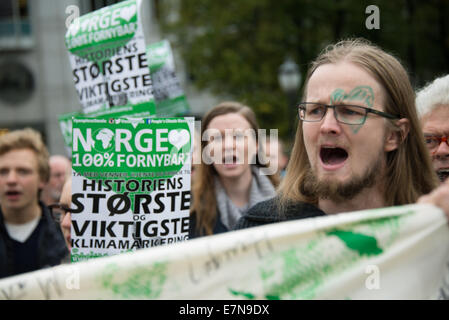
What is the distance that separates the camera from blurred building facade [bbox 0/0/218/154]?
2488 cm

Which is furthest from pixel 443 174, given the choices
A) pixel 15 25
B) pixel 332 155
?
pixel 15 25

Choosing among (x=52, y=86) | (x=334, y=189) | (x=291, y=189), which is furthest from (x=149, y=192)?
(x=52, y=86)

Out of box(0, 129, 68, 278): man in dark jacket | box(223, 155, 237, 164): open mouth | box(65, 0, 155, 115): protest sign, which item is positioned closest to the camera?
box(65, 0, 155, 115): protest sign

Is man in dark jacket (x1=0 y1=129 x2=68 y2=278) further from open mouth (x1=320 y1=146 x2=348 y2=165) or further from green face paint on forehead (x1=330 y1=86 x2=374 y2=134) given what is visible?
green face paint on forehead (x1=330 y1=86 x2=374 y2=134)

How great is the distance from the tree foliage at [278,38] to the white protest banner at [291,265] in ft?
43.4

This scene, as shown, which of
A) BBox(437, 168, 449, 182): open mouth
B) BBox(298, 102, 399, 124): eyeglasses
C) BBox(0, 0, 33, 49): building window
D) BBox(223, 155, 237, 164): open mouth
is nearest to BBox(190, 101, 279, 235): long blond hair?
BBox(223, 155, 237, 164): open mouth

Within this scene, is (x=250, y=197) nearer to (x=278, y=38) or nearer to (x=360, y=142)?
(x=360, y=142)

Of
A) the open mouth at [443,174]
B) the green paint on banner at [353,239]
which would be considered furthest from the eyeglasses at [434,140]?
the green paint on banner at [353,239]

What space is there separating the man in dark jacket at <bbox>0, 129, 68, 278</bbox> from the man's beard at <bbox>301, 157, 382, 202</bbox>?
2199 mm

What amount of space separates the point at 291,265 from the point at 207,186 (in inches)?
102

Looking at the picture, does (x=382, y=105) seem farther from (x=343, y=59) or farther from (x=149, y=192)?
(x=149, y=192)

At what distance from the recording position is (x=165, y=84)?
596cm

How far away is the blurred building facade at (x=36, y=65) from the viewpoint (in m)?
24.9

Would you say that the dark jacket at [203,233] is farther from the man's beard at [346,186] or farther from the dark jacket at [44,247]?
the man's beard at [346,186]
